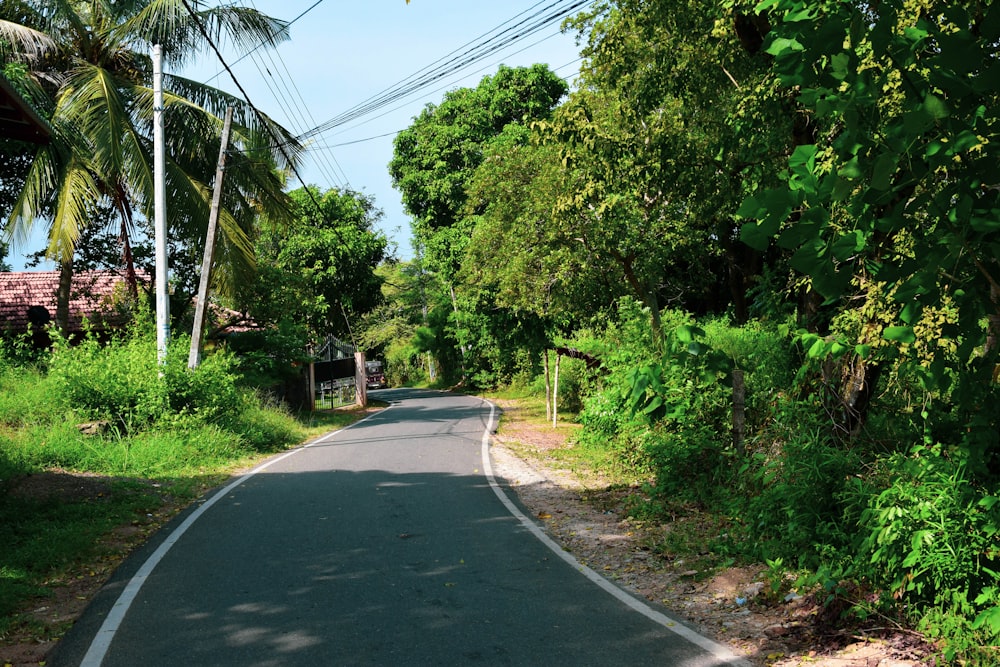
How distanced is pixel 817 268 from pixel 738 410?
253 inches

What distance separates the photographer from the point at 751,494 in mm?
8117

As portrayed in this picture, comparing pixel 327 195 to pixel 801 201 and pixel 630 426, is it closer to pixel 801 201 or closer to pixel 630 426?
pixel 630 426

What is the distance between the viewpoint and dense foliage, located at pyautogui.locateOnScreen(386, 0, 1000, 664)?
10.3 ft

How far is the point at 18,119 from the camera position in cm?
920

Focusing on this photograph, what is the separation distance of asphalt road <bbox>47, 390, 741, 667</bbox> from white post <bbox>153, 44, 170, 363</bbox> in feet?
22.4

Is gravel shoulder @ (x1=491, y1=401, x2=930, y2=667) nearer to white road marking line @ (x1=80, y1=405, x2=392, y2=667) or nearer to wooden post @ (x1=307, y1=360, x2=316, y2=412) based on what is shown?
white road marking line @ (x1=80, y1=405, x2=392, y2=667)

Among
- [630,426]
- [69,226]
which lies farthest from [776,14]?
[69,226]

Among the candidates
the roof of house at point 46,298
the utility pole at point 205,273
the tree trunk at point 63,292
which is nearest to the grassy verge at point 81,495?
the utility pole at point 205,273

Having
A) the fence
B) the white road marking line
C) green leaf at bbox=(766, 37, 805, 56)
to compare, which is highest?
green leaf at bbox=(766, 37, 805, 56)

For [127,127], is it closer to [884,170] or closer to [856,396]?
[856,396]

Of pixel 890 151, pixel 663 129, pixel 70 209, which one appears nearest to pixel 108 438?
pixel 70 209

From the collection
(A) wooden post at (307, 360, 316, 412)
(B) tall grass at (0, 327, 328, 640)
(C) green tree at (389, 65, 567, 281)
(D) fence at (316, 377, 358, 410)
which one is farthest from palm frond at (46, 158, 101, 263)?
(C) green tree at (389, 65, 567, 281)

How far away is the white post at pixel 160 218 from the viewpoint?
16.0m

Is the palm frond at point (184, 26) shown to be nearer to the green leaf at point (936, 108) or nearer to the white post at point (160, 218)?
the white post at point (160, 218)
